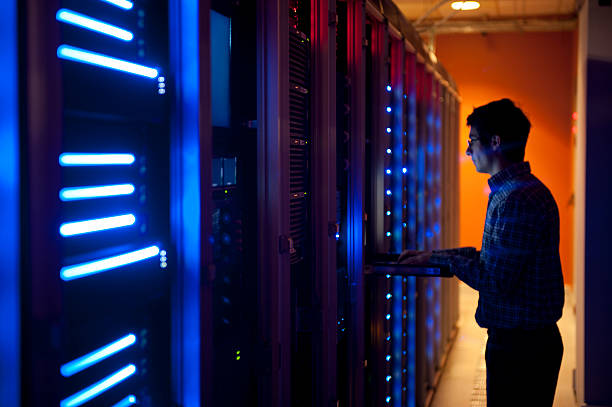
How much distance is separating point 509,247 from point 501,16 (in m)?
6.91

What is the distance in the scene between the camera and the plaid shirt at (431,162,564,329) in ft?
5.97

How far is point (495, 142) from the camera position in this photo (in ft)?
6.49

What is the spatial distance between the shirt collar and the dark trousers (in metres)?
0.46

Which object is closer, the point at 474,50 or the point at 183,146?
the point at 183,146

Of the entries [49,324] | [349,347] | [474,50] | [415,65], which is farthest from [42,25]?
[474,50]

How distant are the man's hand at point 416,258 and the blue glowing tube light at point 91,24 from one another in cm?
140

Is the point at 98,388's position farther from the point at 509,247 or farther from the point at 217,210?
the point at 509,247

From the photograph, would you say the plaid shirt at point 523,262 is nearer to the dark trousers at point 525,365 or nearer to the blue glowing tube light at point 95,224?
the dark trousers at point 525,365

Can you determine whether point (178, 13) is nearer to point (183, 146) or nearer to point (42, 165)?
point (183, 146)

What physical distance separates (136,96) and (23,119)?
340 mm

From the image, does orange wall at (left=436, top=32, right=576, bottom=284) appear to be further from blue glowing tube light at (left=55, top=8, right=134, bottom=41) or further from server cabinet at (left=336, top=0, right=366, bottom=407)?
blue glowing tube light at (left=55, top=8, right=134, bottom=41)

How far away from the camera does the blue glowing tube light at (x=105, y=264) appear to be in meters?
0.98

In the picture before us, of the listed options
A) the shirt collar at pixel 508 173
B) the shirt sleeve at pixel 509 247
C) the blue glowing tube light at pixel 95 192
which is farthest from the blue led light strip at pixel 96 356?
the shirt collar at pixel 508 173

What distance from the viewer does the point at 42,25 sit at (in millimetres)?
869
